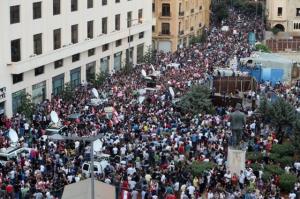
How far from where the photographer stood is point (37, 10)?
4903cm

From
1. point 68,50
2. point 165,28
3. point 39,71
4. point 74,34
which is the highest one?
point 74,34

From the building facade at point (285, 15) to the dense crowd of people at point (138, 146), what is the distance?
3860cm

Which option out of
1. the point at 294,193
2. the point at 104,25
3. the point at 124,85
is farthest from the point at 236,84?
the point at 294,193

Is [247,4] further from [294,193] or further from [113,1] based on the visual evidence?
[294,193]

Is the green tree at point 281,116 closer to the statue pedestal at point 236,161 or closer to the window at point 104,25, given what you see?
the statue pedestal at point 236,161

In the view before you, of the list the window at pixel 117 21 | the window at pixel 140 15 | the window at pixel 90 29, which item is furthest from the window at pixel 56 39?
the window at pixel 140 15

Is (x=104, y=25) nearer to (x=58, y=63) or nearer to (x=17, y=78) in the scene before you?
(x=58, y=63)

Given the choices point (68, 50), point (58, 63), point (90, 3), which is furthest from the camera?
point (90, 3)

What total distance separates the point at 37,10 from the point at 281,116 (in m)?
19.3

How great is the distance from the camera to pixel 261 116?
145ft

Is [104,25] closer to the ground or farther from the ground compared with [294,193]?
farther from the ground

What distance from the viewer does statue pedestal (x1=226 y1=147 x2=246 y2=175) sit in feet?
111

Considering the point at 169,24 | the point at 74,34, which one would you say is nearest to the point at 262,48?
the point at 169,24

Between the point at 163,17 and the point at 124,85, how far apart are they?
2584 centimetres
